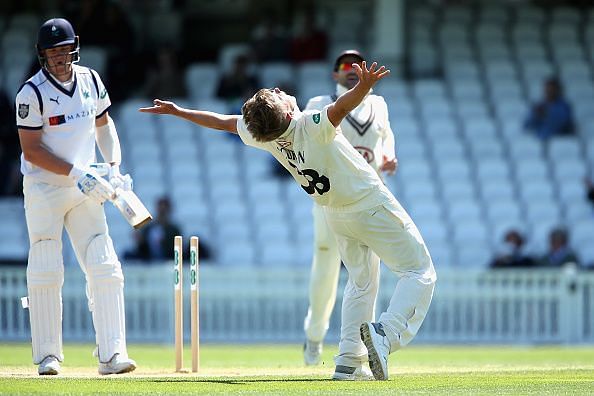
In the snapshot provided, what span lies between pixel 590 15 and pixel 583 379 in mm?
11726

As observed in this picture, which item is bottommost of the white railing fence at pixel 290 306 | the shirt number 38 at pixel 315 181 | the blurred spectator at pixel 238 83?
the white railing fence at pixel 290 306

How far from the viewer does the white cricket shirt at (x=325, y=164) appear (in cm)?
760

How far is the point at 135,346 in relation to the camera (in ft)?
47.5

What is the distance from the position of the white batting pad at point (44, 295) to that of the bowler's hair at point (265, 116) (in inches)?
65.8

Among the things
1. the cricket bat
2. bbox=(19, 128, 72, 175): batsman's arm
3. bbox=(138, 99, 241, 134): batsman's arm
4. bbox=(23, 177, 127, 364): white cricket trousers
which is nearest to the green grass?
bbox=(23, 177, 127, 364): white cricket trousers

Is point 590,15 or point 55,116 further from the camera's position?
point 590,15

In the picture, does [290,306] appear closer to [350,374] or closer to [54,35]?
[350,374]

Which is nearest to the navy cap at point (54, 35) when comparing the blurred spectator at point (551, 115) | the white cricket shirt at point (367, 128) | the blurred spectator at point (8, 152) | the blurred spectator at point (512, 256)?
the white cricket shirt at point (367, 128)

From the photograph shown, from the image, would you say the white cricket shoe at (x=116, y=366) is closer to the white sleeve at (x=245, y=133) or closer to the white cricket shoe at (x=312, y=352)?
the white sleeve at (x=245, y=133)

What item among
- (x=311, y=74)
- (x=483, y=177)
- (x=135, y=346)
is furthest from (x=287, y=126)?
(x=311, y=74)

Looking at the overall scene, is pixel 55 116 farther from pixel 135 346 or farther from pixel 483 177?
pixel 483 177

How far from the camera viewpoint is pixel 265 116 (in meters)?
7.54

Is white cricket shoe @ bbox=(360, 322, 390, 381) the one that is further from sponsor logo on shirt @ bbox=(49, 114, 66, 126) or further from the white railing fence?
the white railing fence

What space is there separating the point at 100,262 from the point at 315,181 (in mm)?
1562
